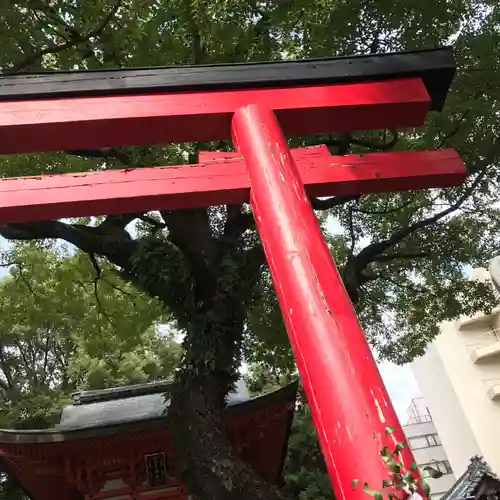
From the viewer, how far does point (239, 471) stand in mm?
4809

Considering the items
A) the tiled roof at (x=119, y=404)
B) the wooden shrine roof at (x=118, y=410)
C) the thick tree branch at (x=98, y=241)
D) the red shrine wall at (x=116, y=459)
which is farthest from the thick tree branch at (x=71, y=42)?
the tiled roof at (x=119, y=404)

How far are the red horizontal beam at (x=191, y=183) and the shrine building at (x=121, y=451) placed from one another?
4.29 m

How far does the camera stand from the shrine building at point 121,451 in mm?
6883

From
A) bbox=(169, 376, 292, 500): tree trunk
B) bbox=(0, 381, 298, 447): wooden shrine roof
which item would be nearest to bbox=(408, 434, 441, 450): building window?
bbox=(0, 381, 298, 447): wooden shrine roof

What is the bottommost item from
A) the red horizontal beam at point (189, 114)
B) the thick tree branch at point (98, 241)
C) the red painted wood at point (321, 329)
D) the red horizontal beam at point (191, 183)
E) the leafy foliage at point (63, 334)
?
the red painted wood at point (321, 329)

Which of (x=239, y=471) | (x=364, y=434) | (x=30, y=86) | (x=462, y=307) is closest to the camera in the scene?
(x=364, y=434)

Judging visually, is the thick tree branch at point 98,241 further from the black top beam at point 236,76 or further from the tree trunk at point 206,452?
the black top beam at point 236,76

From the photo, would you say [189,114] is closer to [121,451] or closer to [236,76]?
[236,76]

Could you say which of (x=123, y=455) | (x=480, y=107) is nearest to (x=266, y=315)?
(x=123, y=455)

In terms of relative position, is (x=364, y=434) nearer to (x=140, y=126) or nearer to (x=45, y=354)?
(x=140, y=126)

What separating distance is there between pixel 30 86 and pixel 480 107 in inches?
184

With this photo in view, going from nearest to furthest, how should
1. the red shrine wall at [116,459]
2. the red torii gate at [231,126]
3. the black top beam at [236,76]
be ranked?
the red torii gate at [231,126]
the black top beam at [236,76]
the red shrine wall at [116,459]

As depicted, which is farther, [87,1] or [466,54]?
→ [466,54]

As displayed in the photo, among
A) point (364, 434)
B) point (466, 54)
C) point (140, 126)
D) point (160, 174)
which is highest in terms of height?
point (466, 54)
